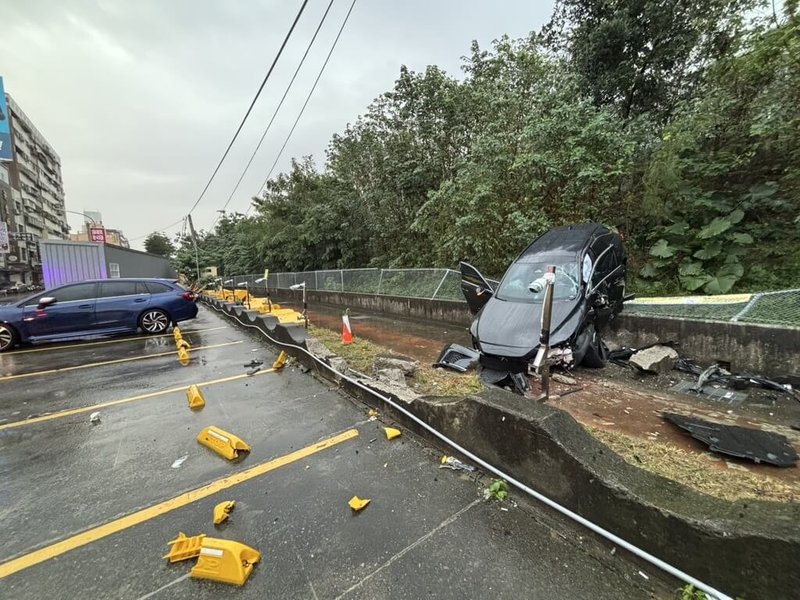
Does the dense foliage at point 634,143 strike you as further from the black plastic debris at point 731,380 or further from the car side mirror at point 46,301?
the car side mirror at point 46,301

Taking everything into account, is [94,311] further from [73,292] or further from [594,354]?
[594,354]

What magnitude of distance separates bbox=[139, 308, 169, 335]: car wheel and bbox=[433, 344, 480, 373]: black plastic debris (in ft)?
23.3

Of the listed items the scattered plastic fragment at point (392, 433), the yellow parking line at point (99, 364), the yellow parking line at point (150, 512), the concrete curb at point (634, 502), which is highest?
the concrete curb at point (634, 502)

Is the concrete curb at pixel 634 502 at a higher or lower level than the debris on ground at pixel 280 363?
higher

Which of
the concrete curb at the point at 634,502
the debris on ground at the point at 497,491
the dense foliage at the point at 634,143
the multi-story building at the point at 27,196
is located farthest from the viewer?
the multi-story building at the point at 27,196

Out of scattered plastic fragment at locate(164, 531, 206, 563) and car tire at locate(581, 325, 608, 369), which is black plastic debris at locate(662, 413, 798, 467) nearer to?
car tire at locate(581, 325, 608, 369)

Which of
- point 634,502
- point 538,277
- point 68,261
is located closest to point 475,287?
point 538,277

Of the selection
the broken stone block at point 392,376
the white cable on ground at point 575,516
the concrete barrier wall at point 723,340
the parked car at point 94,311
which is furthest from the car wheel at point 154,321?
the concrete barrier wall at point 723,340

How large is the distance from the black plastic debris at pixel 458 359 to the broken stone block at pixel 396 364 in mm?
479

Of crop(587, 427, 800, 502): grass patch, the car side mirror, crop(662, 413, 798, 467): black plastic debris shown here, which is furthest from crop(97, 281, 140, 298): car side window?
crop(662, 413, 798, 467): black plastic debris

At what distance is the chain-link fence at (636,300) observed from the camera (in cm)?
423

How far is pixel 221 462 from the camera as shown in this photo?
286 cm

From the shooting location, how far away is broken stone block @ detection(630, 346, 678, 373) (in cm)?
455

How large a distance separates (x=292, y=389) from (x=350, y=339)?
2.24 meters
